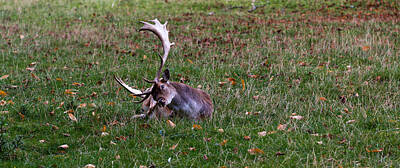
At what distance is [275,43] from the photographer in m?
12.4

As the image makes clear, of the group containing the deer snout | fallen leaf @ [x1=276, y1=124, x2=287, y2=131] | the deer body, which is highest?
the deer snout

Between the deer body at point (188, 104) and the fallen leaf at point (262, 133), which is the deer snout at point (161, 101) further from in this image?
the fallen leaf at point (262, 133)

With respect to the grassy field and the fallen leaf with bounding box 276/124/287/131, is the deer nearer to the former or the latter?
the grassy field

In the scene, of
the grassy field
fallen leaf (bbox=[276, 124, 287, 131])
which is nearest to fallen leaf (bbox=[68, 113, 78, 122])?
the grassy field

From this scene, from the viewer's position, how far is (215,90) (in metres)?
8.15

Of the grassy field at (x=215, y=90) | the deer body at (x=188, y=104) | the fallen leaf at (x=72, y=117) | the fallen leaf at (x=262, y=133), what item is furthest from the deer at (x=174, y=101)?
the fallen leaf at (x=262, y=133)

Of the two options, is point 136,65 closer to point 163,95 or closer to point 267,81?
point 267,81

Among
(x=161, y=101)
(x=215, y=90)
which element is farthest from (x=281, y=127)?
(x=215, y=90)

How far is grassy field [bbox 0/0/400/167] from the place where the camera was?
5387mm

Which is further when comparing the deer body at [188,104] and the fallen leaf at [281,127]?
the deer body at [188,104]

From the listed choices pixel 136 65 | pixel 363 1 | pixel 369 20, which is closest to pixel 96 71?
pixel 136 65

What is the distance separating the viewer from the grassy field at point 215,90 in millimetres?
5387

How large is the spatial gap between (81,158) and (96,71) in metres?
4.86

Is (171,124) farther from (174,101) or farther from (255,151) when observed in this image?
(255,151)
